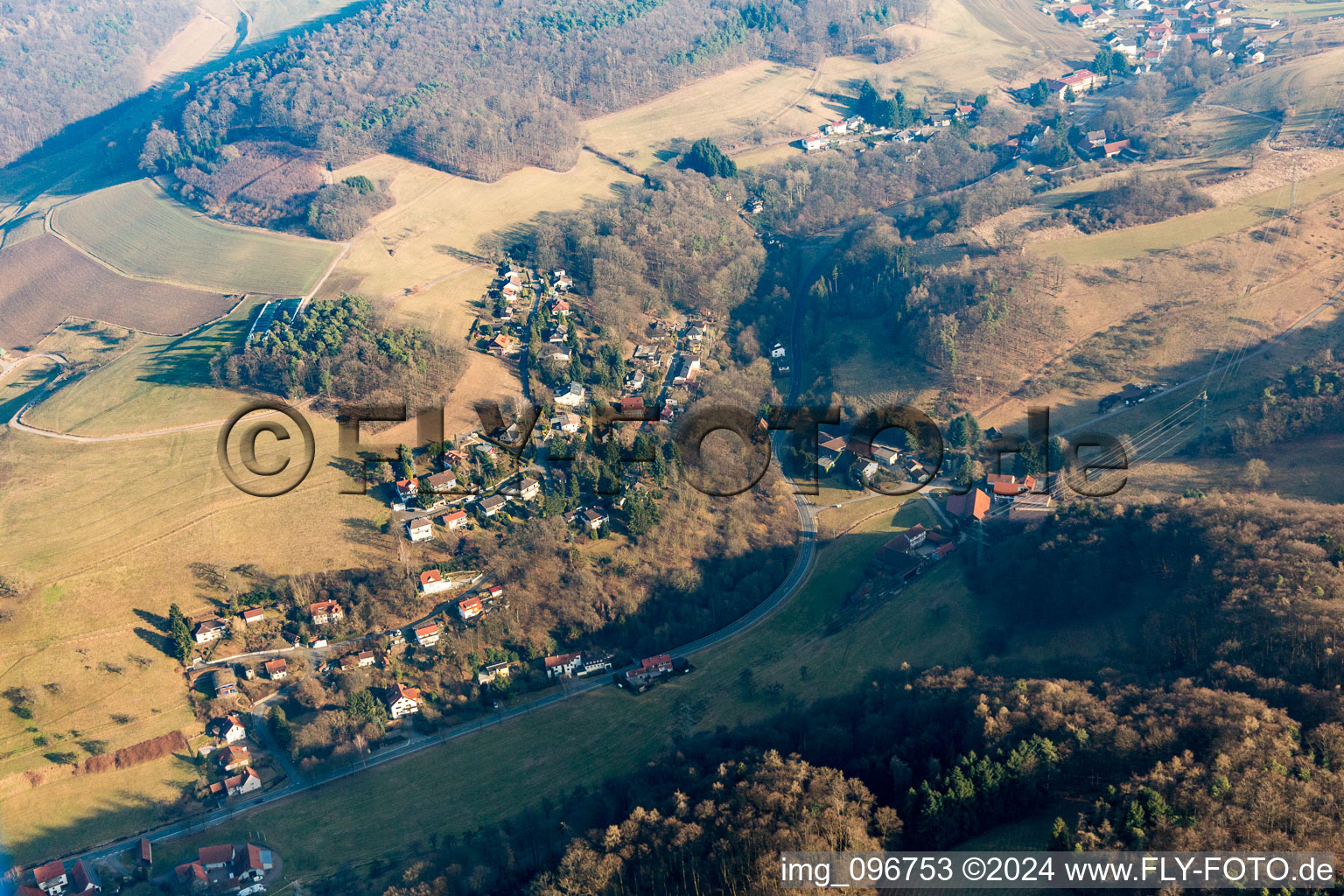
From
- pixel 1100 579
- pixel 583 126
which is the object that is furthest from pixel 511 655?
pixel 583 126

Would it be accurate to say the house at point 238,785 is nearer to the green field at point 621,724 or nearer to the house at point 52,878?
the green field at point 621,724

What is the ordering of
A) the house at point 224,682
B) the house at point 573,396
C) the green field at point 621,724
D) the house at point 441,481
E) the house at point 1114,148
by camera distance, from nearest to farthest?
the green field at point 621,724
the house at point 224,682
the house at point 441,481
the house at point 573,396
the house at point 1114,148

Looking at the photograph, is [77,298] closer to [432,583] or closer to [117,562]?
[117,562]

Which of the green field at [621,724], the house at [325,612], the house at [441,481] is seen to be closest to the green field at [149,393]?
the house at [441,481]

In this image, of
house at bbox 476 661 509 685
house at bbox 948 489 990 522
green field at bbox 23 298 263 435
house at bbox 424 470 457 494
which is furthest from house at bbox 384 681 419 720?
house at bbox 948 489 990 522

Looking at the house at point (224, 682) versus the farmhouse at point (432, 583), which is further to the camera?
the farmhouse at point (432, 583)

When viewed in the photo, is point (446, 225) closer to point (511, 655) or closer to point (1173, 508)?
point (511, 655)
